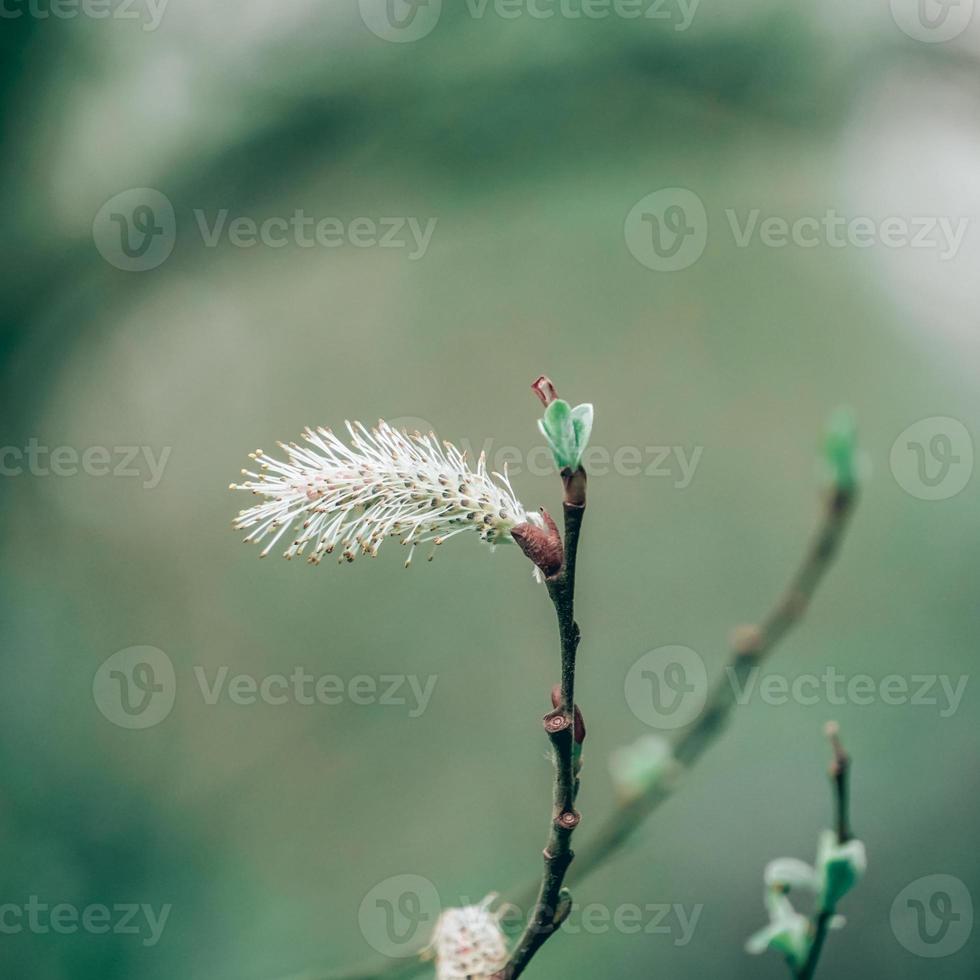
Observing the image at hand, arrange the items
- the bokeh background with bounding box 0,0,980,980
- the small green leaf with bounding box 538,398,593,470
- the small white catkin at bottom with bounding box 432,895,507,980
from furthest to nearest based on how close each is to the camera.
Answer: the bokeh background with bounding box 0,0,980,980 < the small white catkin at bottom with bounding box 432,895,507,980 < the small green leaf with bounding box 538,398,593,470

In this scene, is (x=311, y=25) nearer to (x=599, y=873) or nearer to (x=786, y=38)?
(x=786, y=38)

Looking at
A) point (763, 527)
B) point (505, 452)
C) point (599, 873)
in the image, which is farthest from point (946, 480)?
point (599, 873)

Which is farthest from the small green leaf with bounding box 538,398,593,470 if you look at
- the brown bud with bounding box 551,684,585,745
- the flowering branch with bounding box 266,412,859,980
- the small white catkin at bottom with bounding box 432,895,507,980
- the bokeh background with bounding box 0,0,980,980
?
the bokeh background with bounding box 0,0,980,980

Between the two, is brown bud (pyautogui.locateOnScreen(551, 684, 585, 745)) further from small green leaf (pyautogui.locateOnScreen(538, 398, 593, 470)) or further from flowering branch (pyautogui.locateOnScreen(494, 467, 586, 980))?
small green leaf (pyautogui.locateOnScreen(538, 398, 593, 470))

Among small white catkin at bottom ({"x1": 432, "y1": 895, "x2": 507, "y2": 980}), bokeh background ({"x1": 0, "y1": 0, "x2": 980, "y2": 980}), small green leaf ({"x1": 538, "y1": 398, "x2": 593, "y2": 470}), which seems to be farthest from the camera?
bokeh background ({"x1": 0, "y1": 0, "x2": 980, "y2": 980})

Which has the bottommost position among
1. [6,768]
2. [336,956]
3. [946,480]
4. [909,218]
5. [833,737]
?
[336,956]

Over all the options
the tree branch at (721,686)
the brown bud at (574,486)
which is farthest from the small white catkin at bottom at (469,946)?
the brown bud at (574,486)
